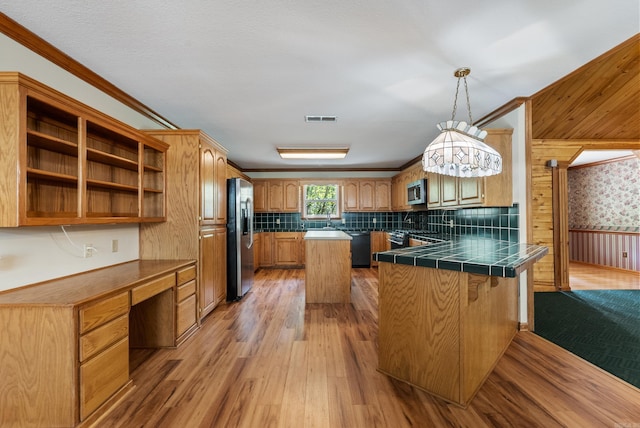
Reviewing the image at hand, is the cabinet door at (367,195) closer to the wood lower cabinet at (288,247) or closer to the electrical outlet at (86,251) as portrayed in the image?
the wood lower cabinet at (288,247)

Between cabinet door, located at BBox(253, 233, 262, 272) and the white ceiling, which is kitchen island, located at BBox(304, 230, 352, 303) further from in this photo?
cabinet door, located at BBox(253, 233, 262, 272)

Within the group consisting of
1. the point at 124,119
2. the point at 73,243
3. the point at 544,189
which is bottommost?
the point at 73,243

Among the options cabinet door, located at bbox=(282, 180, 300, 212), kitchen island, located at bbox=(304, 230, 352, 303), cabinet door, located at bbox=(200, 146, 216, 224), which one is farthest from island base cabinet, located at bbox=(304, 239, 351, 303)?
cabinet door, located at bbox=(282, 180, 300, 212)

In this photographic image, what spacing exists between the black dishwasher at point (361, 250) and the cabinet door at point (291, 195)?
1543 mm

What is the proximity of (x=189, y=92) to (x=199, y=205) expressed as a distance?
3.61ft

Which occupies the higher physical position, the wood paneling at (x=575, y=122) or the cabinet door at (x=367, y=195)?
the wood paneling at (x=575, y=122)

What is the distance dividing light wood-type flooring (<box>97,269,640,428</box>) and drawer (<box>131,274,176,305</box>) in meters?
0.59

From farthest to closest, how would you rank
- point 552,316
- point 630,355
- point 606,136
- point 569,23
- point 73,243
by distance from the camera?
point 606,136 → point 552,316 → point 630,355 → point 73,243 → point 569,23

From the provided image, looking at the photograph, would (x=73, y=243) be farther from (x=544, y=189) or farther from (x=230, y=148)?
(x=544, y=189)

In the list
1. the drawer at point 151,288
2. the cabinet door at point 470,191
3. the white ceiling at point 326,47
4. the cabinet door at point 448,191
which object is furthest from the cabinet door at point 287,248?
the drawer at point 151,288

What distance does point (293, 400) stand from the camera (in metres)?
1.78

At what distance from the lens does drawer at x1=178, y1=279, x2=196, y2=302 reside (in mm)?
2553

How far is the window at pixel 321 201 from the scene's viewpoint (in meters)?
6.70

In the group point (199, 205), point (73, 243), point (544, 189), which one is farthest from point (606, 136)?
point (73, 243)
